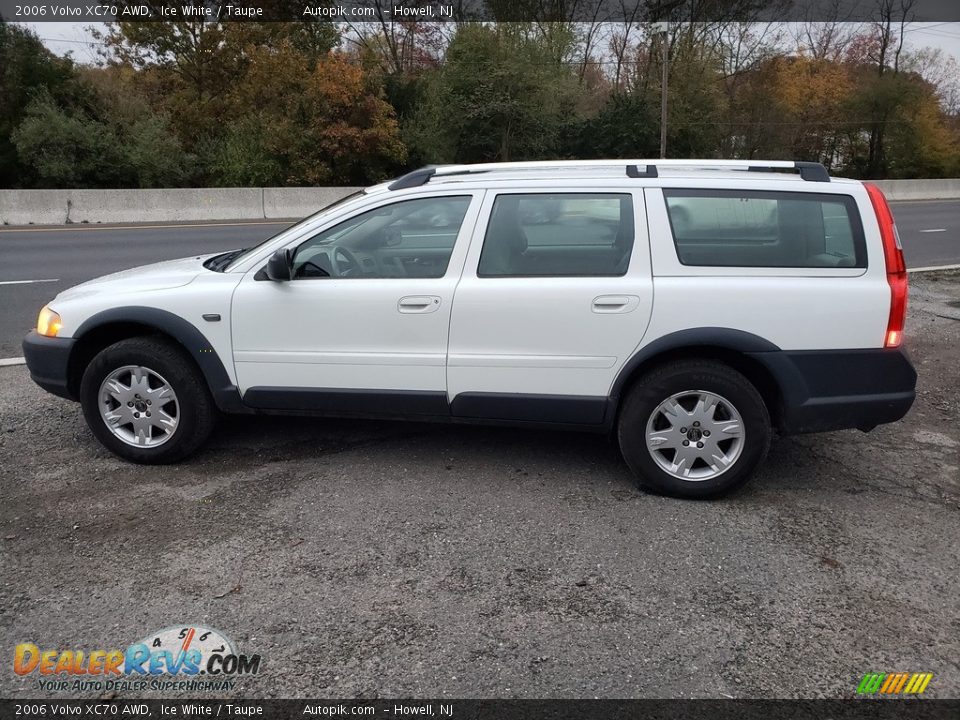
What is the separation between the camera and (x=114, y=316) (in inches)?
173

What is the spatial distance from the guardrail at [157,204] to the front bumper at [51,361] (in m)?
17.5

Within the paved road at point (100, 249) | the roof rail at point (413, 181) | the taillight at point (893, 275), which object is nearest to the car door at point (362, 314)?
the roof rail at point (413, 181)

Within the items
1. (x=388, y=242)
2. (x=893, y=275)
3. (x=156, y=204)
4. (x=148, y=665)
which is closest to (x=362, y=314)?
(x=388, y=242)

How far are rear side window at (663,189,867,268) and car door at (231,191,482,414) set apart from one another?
1.14 metres

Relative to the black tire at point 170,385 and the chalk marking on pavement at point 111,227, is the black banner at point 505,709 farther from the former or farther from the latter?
the chalk marking on pavement at point 111,227

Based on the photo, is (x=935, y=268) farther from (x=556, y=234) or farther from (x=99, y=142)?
(x=99, y=142)

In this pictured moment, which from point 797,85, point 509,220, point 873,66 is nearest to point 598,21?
point 797,85

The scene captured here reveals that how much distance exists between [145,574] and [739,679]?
243 centimetres

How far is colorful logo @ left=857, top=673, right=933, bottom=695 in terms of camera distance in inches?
107

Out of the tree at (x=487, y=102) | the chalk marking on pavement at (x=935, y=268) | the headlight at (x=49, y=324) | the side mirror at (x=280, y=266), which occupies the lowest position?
the headlight at (x=49, y=324)

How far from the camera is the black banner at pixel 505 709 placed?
2588 millimetres

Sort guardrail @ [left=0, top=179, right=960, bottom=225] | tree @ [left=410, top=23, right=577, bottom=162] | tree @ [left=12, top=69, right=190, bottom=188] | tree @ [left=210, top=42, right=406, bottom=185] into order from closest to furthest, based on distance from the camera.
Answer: guardrail @ [left=0, top=179, right=960, bottom=225], tree @ [left=12, top=69, right=190, bottom=188], tree @ [left=210, top=42, right=406, bottom=185], tree @ [left=410, top=23, right=577, bottom=162]

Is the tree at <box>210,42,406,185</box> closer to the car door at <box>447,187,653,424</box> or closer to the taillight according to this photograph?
the car door at <box>447,187,653,424</box>

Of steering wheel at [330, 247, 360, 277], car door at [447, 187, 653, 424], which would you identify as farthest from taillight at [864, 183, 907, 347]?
steering wheel at [330, 247, 360, 277]
